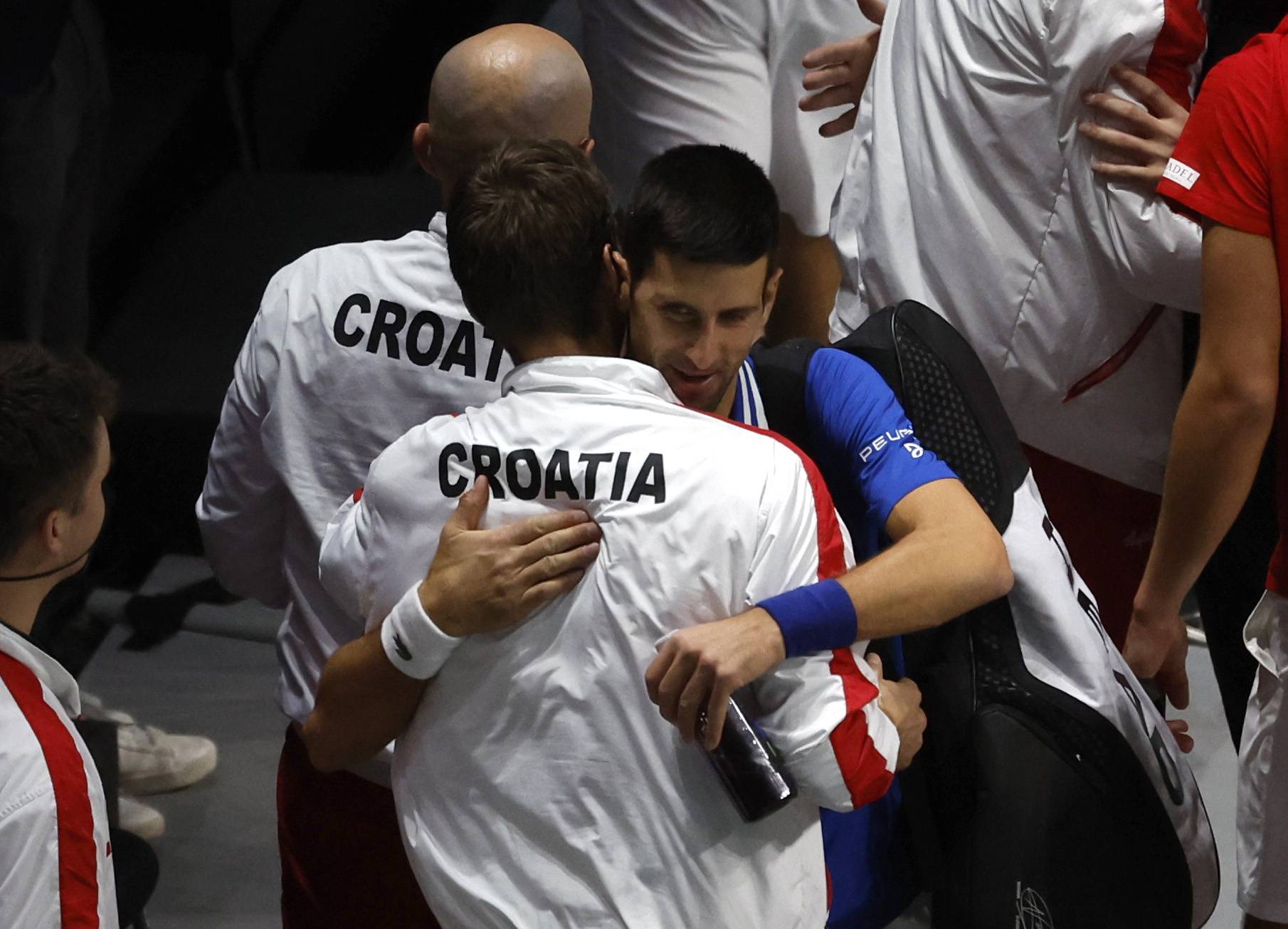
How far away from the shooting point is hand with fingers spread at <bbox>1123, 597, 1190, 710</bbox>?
7.20 ft

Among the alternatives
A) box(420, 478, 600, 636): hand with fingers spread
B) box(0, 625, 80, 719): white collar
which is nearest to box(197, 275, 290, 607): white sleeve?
box(0, 625, 80, 719): white collar

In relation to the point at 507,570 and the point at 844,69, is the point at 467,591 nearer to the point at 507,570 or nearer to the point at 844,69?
the point at 507,570

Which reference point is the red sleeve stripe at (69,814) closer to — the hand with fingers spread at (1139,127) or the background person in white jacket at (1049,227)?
the background person in white jacket at (1049,227)

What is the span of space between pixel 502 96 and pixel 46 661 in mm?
803

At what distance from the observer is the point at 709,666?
1.39m

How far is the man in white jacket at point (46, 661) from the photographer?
1558 mm

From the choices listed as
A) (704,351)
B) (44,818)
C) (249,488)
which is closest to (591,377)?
(704,351)

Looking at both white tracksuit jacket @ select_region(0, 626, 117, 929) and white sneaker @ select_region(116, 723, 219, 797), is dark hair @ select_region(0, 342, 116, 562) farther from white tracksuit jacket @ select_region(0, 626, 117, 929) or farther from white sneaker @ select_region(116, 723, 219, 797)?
white sneaker @ select_region(116, 723, 219, 797)

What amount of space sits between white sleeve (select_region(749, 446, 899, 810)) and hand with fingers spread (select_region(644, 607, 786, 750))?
4 centimetres

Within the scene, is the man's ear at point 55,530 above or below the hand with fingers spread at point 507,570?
below

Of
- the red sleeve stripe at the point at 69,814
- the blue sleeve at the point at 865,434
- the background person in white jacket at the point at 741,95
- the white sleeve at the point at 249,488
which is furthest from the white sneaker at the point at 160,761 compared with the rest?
the blue sleeve at the point at 865,434

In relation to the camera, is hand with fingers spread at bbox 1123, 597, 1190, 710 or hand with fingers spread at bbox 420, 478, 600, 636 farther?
hand with fingers spread at bbox 1123, 597, 1190, 710

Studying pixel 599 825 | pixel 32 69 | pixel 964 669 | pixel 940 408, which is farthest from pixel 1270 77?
pixel 32 69

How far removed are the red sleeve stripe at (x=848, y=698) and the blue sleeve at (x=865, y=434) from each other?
0.66 feet
